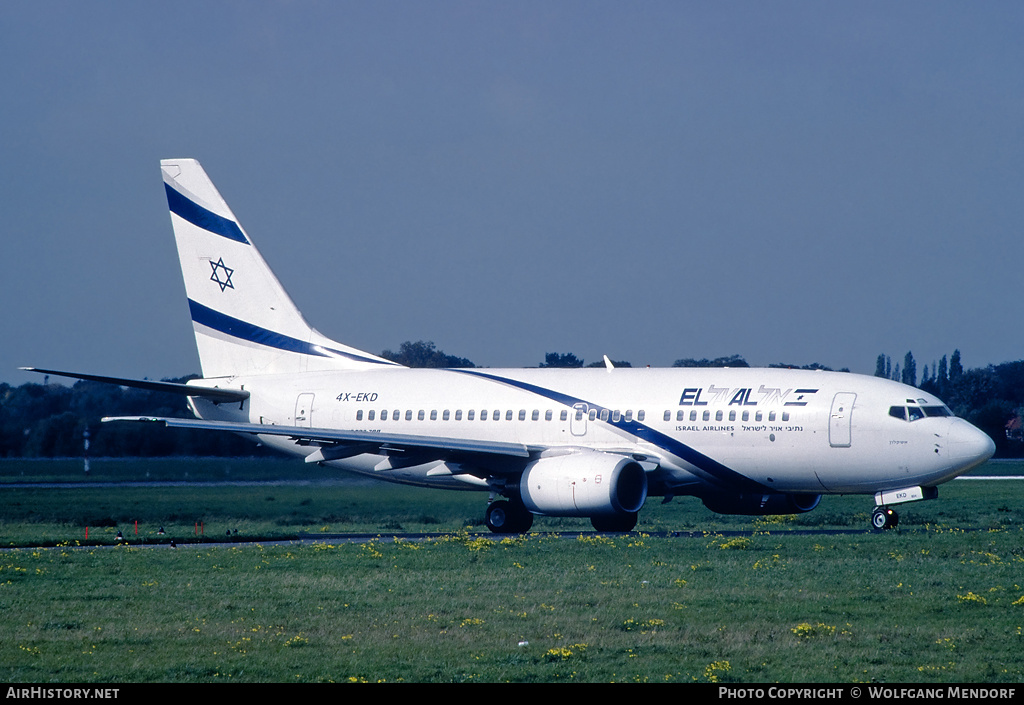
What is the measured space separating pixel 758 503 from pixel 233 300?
609 inches

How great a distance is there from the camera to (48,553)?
2388cm

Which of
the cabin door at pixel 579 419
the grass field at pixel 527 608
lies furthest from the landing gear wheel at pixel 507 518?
the cabin door at pixel 579 419

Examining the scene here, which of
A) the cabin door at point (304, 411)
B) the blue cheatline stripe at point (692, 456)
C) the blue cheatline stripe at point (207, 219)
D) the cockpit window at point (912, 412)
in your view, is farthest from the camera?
the blue cheatline stripe at point (207, 219)

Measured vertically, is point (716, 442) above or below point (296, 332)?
below

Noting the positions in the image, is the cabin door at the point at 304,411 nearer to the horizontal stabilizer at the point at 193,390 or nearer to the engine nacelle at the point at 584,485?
the horizontal stabilizer at the point at 193,390

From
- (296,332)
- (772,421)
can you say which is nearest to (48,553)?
(296,332)

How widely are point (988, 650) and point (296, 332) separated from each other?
81.7 feet

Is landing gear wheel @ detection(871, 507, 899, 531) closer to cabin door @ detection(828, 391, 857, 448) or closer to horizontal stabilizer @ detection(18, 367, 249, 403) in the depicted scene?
cabin door @ detection(828, 391, 857, 448)

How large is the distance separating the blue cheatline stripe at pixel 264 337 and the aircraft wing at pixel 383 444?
474 centimetres

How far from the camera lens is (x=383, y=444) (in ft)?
96.4

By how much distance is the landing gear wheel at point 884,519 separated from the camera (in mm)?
27688

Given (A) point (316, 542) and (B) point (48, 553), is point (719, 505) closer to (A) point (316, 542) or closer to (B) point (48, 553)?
(A) point (316, 542)

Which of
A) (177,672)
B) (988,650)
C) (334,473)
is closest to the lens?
(177,672)

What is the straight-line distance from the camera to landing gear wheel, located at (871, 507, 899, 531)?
27.7 m
